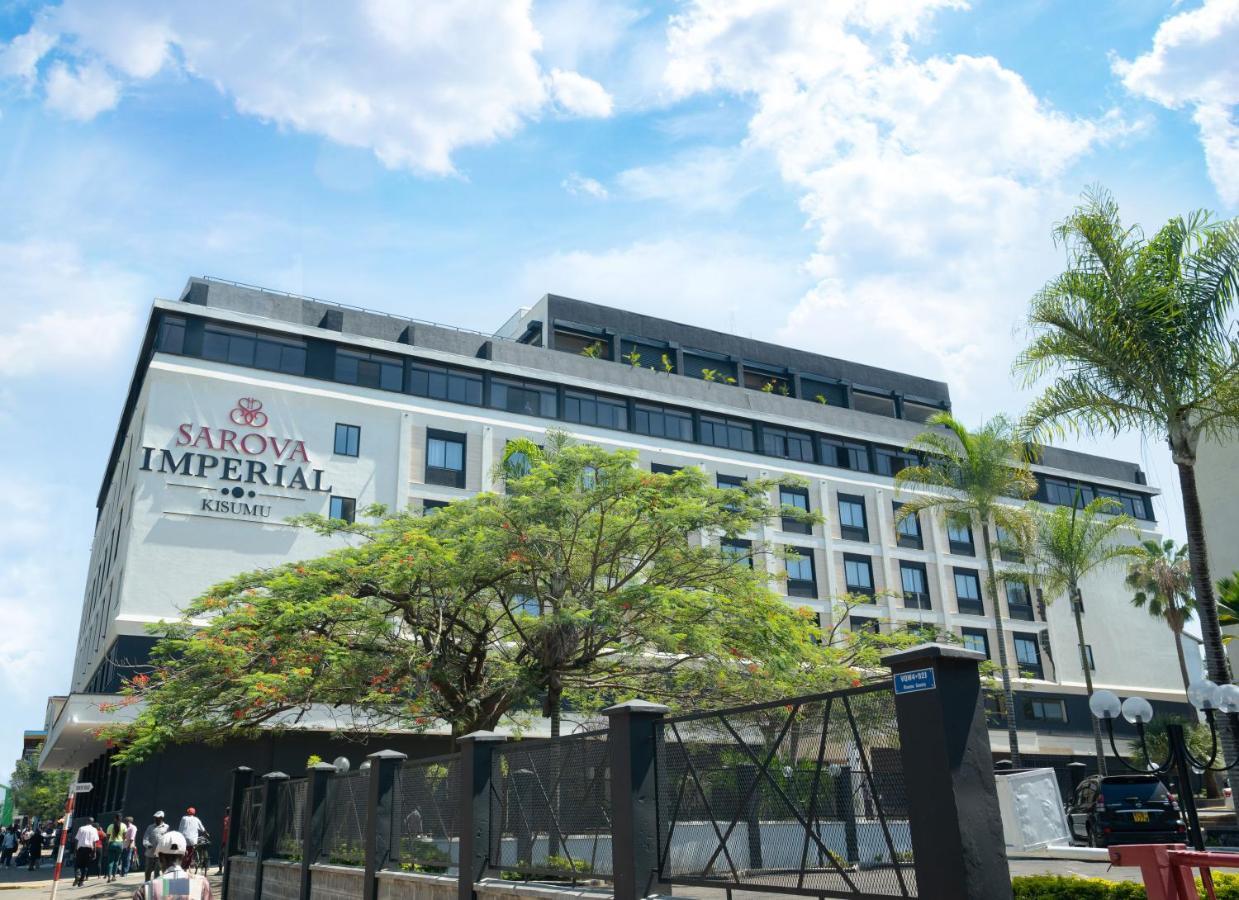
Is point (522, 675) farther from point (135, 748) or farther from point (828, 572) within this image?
point (828, 572)

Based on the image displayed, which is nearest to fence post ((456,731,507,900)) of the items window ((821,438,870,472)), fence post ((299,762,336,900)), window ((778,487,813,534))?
fence post ((299,762,336,900))

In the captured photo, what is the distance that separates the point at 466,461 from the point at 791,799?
3429cm

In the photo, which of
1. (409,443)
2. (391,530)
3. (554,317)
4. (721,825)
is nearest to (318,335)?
(409,443)

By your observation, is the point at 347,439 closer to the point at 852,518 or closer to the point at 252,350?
the point at 252,350

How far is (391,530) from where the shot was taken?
23.3 m

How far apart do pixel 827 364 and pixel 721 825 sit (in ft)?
180

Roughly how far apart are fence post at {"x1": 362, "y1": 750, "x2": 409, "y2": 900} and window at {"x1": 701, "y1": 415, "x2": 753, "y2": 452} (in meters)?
35.5

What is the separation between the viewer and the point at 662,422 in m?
47.5

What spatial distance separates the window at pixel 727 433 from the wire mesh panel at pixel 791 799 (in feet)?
131

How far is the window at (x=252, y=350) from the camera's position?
1484 inches

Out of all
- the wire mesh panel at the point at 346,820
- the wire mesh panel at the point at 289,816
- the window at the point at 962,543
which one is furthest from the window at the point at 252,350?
the window at the point at 962,543

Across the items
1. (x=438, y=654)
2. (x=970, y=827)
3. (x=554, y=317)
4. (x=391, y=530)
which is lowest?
(x=970, y=827)

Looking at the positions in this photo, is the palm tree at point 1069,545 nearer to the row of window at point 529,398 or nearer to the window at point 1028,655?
the row of window at point 529,398

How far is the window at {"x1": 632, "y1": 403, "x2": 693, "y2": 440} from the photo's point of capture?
154ft
